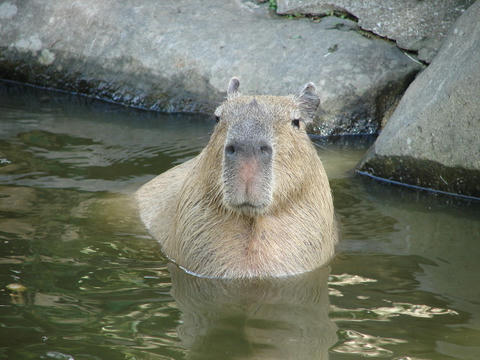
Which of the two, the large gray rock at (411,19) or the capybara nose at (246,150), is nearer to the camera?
the capybara nose at (246,150)

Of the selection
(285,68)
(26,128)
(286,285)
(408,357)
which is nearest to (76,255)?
(286,285)

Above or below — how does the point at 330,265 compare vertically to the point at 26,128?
below

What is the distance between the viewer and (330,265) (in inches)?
191

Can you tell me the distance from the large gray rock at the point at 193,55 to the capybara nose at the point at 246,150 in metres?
3.80

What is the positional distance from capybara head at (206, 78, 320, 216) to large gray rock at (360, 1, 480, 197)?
5.40ft

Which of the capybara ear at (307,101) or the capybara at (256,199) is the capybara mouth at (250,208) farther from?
the capybara ear at (307,101)

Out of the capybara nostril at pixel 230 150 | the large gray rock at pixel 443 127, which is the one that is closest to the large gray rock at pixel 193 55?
the large gray rock at pixel 443 127

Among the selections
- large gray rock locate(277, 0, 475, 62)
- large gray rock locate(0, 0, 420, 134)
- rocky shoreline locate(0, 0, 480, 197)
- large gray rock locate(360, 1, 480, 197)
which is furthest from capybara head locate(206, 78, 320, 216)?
large gray rock locate(277, 0, 475, 62)

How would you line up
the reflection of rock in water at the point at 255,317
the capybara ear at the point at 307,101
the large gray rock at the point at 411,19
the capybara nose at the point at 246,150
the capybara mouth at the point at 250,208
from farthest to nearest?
the large gray rock at the point at 411,19, the capybara ear at the point at 307,101, the capybara mouth at the point at 250,208, the capybara nose at the point at 246,150, the reflection of rock in water at the point at 255,317

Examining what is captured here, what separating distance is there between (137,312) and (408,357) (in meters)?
1.37

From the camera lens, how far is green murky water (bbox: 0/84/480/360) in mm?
3619

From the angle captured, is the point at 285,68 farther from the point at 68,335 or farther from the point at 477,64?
the point at 68,335

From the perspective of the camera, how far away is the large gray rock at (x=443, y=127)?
236 inches

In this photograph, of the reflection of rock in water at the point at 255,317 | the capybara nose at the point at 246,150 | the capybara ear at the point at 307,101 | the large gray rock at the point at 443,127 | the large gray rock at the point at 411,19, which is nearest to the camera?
the reflection of rock in water at the point at 255,317
